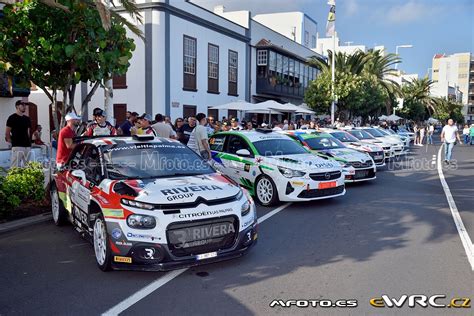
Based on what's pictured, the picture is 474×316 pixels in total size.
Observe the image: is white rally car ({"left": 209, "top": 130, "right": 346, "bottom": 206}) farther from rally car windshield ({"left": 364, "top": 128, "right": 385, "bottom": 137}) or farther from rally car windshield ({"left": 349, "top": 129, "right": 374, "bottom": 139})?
rally car windshield ({"left": 364, "top": 128, "right": 385, "bottom": 137})

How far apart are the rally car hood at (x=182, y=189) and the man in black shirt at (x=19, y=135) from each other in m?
5.30

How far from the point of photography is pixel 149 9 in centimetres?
2098

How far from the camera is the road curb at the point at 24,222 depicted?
22.2 ft

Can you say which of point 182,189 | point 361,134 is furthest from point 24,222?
point 361,134

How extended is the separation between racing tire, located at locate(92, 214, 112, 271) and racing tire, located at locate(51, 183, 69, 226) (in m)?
1.96

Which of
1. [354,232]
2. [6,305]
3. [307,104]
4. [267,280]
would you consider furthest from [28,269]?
[307,104]

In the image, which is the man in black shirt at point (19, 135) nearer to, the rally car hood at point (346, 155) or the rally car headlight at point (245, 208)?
the rally car headlight at point (245, 208)

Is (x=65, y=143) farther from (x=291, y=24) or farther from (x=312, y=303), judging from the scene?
(x=291, y=24)

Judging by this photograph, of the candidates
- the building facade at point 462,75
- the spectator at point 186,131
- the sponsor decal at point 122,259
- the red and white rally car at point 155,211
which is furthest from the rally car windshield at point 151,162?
the building facade at point 462,75

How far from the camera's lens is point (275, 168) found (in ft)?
27.8

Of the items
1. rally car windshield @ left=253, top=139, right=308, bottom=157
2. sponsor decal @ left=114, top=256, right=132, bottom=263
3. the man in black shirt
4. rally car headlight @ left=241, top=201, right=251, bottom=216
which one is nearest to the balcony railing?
rally car windshield @ left=253, top=139, right=308, bottom=157

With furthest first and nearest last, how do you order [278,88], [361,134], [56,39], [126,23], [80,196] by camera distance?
[278,88]
[361,134]
[126,23]
[56,39]
[80,196]

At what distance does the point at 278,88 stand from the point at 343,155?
2337 centimetres

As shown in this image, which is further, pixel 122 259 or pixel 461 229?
pixel 461 229
